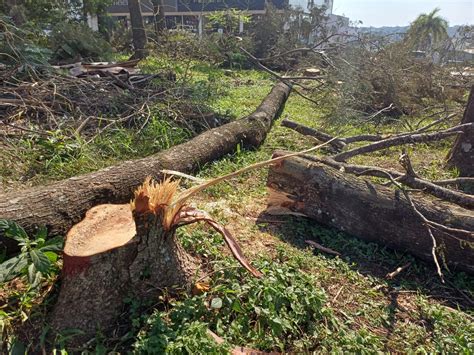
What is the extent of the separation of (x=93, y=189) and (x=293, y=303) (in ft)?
5.07

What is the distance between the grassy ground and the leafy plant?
129 mm

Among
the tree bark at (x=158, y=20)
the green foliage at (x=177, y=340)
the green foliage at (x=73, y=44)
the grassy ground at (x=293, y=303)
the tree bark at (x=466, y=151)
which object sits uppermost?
the tree bark at (x=158, y=20)

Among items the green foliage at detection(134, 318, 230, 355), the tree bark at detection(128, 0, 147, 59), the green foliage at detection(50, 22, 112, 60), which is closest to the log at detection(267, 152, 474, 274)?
the green foliage at detection(134, 318, 230, 355)

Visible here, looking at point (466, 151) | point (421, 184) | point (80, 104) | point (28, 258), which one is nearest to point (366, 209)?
point (421, 184)

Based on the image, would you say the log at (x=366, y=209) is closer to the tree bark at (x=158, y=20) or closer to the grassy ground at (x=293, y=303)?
the grassy ground at (x=293, y=303)

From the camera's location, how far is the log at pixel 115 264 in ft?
5.53

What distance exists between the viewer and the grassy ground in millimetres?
1744

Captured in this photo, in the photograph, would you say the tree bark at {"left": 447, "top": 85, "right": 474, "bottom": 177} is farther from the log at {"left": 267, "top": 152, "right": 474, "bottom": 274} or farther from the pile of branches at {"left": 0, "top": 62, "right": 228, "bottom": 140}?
the pile of branches at {"left": 0, "top": 62, "right": 228, "bottom": 140}

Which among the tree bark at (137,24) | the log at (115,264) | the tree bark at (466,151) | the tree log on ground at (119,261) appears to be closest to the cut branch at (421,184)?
the tree bark at (466,151)

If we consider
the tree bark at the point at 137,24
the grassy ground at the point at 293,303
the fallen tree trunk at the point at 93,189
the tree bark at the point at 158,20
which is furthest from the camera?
the tree bark at the point at 137,24

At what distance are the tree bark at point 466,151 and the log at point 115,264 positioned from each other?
354cm

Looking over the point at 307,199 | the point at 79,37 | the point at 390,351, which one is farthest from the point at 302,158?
the point at 79,37

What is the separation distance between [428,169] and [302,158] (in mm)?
1842

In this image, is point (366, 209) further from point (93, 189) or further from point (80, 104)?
point (80, 104)
